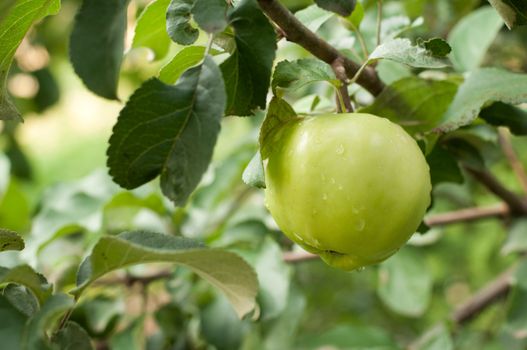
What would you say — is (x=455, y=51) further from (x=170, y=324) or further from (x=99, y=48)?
(x=99, y=48)

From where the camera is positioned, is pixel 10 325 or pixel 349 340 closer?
pixel 10 325

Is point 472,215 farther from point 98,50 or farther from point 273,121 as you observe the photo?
point 98,50

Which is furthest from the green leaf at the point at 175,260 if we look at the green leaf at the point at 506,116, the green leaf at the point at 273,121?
the green leaf at the point at 506,116

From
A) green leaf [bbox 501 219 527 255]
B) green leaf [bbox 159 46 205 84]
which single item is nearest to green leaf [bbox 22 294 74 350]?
green leaf [bbox 159 46 205 84]

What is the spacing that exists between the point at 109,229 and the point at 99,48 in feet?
2.37

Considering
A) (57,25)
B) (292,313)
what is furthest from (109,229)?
(57,25)

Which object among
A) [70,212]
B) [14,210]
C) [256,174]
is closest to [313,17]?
[256,174]

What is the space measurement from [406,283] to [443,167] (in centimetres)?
52

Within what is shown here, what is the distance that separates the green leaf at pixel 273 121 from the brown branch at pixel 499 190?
33 cm

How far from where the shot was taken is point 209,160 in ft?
1.65

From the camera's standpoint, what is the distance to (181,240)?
560mm

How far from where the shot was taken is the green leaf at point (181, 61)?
597 millimetres

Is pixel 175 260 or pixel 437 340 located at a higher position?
pixel 175 260

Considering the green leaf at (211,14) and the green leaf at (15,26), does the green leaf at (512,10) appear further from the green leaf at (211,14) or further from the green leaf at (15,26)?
the green leaf at (15,26)
